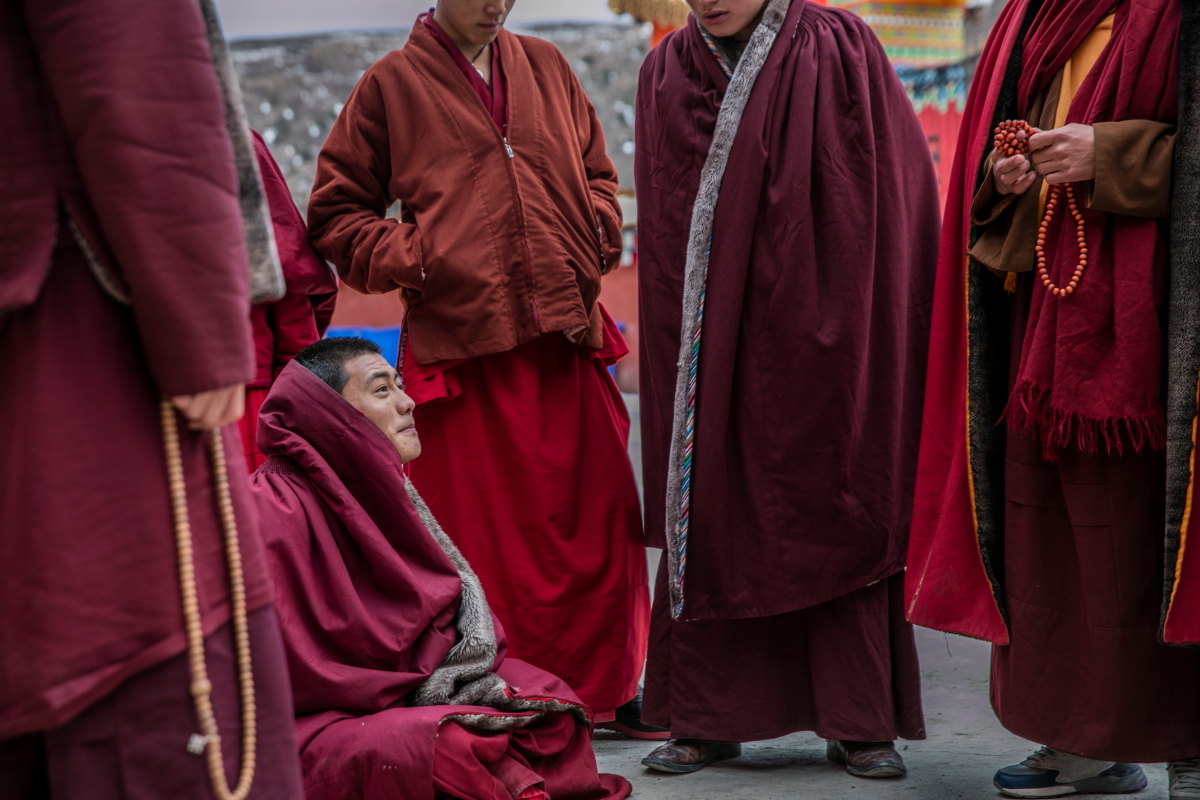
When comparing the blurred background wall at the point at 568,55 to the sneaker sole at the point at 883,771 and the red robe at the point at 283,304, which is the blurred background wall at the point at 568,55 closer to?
the red robe at the point at 283,304

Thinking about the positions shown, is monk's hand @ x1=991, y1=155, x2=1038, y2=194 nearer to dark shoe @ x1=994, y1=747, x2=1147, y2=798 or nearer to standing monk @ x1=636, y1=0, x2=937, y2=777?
standing monk @ x1=636, y1=0, x2=937, y2=777

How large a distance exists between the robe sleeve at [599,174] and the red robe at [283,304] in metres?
0.68

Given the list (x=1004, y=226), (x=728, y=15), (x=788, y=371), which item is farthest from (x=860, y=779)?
(x=728, y=15)

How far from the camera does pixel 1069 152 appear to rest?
197 cm

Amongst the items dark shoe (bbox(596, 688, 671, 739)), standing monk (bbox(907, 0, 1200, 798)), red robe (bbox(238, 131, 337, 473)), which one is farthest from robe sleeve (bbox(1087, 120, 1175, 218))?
red robe (bbox(238, 131, 337, 473))

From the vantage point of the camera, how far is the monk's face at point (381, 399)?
2287 mm

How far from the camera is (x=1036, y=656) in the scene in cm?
214

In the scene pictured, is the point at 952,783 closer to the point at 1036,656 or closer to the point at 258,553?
the point at 1036,656

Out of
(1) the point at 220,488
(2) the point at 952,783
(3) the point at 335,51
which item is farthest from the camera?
(3) the point at 335,51

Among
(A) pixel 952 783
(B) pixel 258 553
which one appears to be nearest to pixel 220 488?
(B) pixel 258 553

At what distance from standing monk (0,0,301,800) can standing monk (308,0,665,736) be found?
4.25 ft

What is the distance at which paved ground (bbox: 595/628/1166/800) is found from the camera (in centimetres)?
233

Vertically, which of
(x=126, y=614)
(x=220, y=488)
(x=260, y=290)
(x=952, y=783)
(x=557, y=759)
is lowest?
(x=952, y=783)

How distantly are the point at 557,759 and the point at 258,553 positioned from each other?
0.98m
